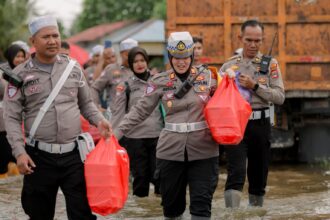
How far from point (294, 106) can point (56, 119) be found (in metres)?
6.97

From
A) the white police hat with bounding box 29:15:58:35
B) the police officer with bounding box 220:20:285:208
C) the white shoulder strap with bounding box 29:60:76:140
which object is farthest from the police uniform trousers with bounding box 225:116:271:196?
the white police hat with bounding box 29:15:58:35

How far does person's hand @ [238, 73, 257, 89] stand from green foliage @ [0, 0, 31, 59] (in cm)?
2723

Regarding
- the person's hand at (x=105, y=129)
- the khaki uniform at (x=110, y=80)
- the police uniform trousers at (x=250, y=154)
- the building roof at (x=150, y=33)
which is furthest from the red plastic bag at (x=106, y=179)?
the building roof at (x=150, y=33)

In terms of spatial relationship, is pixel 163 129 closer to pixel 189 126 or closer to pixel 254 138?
pixel 189 126

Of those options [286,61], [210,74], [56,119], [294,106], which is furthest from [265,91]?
[294,106]

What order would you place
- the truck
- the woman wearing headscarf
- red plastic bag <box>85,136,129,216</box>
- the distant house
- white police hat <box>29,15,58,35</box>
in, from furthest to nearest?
the distant house
the truck
the woman wearing headscarf
white police hat <box>29,15,58,35</box>
red plastic bag <box>85,136,129,216</box>

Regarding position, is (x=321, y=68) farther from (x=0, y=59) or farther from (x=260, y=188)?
(x=0, y=59)

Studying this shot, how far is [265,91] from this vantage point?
7.84 metres

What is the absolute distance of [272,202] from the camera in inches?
376

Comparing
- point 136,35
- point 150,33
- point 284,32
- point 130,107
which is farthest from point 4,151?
point 150,33

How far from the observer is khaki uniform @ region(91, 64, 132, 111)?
36.4 ft

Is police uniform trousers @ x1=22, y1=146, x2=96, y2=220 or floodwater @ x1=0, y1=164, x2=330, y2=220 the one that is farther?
floodwater @ x1=0, y1=164, x2=330, y2=220

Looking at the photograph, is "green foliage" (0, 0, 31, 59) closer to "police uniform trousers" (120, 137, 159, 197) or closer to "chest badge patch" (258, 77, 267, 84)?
"police uniform trousers" (120, 137, 159, 197)

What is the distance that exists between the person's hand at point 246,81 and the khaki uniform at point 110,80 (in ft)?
11.1
